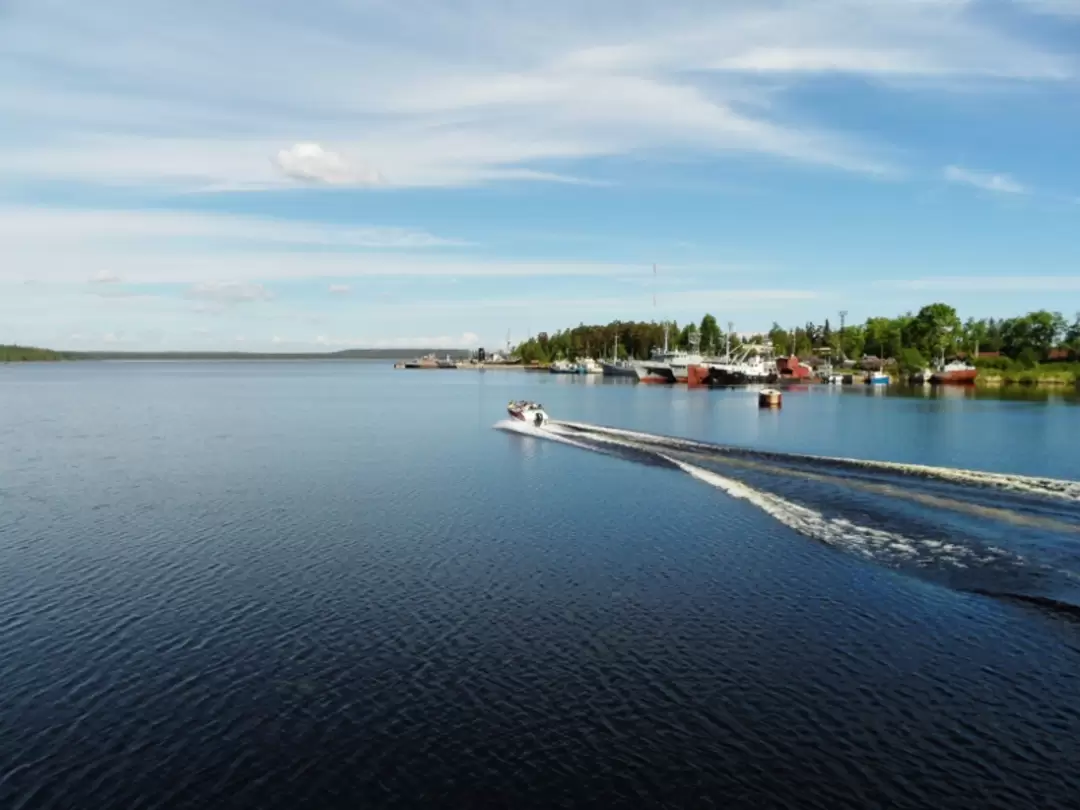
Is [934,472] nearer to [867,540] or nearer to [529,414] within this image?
[867,540]

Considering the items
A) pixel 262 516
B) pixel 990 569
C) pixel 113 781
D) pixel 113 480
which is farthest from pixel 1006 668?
pixel 113 480

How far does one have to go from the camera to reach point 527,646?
27.5 m

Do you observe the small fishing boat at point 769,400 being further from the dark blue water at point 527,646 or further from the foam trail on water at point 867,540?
the foam trail on water at point 867,540

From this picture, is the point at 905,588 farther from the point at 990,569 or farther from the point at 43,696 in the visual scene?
the point at 43,696

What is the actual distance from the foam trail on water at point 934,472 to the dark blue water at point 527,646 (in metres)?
2.91

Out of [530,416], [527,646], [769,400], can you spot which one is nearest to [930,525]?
[527,646]

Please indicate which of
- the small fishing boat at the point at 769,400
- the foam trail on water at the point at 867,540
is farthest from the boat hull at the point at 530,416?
the small fishing boat at the point at 769,400

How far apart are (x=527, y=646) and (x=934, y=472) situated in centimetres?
4310

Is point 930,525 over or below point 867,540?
over

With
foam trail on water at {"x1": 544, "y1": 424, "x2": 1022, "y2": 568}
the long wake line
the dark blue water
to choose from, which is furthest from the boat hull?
foam trail on water at {"x1": 544, "y1": 424, "x2": 1022, "y2": 568}

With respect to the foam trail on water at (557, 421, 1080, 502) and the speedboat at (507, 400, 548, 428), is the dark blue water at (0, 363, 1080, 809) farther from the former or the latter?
the speedboat at (507, 400, 548, 428)

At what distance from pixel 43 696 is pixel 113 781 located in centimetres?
600

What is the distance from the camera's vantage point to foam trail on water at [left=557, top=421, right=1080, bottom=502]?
52500 mm

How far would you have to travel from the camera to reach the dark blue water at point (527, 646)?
19.5m
